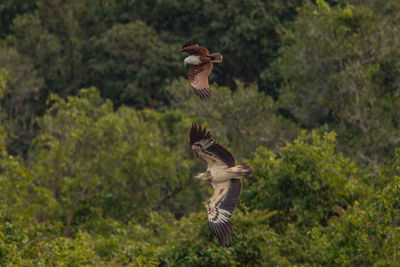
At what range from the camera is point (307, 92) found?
3028cm

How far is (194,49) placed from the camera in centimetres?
1309

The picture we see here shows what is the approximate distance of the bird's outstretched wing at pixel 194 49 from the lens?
13.0m

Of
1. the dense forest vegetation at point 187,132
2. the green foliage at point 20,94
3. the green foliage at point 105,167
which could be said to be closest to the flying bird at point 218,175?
the dense forest vegetation at point 187,132

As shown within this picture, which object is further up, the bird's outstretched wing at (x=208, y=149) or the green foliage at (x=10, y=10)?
the bird's outstretched wing at (x=208, y=149)

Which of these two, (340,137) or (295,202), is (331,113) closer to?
(340,137)

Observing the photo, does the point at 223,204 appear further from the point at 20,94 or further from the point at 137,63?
the point at 20,94

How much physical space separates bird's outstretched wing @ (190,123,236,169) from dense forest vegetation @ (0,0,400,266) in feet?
11.9

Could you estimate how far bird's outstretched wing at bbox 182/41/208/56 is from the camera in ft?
42.5

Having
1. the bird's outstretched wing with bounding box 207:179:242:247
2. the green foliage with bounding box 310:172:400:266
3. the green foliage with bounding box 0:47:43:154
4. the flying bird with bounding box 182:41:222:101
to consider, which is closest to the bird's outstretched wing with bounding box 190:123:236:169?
the bird's outstretched wing with bounding box 207:179:242:247

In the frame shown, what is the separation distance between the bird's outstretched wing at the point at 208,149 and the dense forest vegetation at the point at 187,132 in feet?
11.9

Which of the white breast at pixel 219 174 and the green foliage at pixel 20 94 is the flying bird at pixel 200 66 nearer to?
the white breast at pixel 219 174

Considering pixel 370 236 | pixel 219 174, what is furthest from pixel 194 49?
pixel 370 236

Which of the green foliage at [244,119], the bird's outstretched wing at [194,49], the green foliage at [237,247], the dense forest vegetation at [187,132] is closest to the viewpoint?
the bird's outstretched wing at [194,49]

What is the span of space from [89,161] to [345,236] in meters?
11.3
